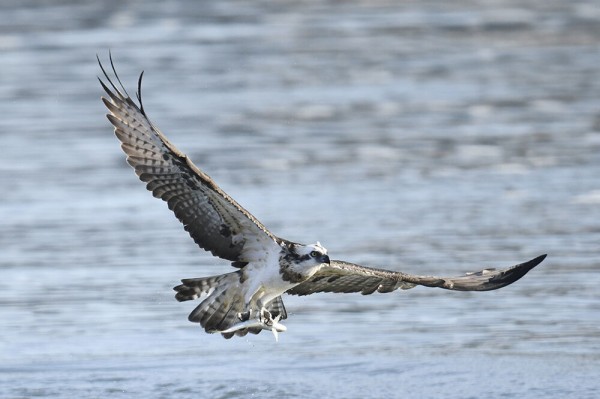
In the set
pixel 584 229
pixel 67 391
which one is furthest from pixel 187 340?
pixel 584 229

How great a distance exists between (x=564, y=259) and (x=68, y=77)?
8924 millimetres

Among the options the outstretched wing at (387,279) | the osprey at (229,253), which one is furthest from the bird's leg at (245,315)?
the outstretched wing at (387,279)

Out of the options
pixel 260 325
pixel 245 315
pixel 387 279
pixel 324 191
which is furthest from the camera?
pixel 324 191

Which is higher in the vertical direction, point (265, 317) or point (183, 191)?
point (183, 191)

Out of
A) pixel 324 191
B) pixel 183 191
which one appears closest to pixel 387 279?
pixel 183 191

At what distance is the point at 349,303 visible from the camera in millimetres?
10391

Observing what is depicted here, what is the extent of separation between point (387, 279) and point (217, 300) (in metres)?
0.98

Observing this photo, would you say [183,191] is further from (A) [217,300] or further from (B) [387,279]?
→ (B) [387,279]

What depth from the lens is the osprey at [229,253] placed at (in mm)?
8117

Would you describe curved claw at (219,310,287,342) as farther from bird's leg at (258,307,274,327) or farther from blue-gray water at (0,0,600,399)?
blue-gray water at (0,0,600,399)

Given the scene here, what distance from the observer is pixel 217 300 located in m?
8.37

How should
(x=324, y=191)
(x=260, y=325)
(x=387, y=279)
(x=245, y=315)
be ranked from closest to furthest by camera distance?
(x=260, y=325) → (x=245, y=315) → (x=387, y=279) → (x=324, y=191)

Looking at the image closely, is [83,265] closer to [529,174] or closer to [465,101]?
[529,174]

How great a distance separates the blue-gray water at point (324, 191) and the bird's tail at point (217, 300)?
1.77 feet
